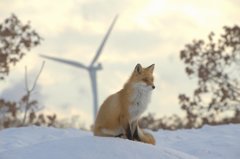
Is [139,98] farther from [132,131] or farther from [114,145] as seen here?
[114,145]

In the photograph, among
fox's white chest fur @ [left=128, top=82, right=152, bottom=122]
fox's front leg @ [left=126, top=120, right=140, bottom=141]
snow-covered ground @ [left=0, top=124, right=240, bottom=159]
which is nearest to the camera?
snow-covered ground @ [left=0, top=124, right=240, bottom=159]

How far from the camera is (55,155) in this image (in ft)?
32.0

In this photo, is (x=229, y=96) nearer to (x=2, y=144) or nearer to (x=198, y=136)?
(x=198, y=136)

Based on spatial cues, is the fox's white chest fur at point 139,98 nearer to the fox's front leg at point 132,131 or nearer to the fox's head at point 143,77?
the fox's head at point 143,77

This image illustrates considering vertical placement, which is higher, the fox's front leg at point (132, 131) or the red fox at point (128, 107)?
the red fox at point (128, 107)

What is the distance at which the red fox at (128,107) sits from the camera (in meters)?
10.1

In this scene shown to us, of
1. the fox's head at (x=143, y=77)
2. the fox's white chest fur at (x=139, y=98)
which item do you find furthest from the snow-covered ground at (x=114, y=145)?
the fox's head at (x=143, y=77)

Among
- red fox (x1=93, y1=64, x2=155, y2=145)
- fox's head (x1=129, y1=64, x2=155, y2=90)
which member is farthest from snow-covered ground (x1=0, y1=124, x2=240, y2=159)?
fox's head (x1=129, y1=64, x2=155, y2=90)

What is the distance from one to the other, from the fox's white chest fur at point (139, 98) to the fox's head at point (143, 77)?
2cm

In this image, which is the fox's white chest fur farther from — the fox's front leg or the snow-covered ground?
the snow-covered ground

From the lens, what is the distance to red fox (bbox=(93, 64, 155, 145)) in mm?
10062

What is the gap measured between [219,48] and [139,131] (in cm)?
1485

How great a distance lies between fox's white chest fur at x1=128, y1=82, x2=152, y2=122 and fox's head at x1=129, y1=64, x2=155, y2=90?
0.02 meters

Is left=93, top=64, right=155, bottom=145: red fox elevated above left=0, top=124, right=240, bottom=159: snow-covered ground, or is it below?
above
